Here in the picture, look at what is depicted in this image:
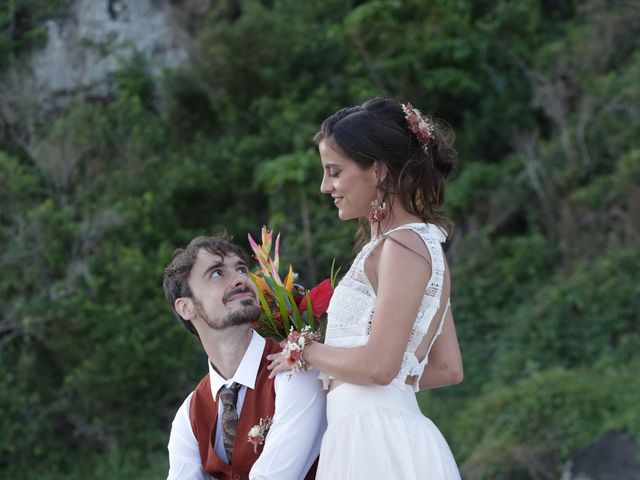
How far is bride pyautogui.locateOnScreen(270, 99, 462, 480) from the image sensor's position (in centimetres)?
296

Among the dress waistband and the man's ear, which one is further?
the man's ear

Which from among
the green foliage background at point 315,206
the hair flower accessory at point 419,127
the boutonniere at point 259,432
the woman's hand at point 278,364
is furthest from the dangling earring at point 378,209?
the green foliage background at point 315,206

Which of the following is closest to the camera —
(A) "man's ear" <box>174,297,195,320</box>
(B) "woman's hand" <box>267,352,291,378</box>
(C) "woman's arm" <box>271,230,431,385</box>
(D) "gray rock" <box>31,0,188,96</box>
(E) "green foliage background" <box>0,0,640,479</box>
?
(C) "woman's arm" <box>271,230,431,385</box>

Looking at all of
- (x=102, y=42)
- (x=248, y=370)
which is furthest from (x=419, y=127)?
(x=102, y=42)

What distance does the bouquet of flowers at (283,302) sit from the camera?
340 cm

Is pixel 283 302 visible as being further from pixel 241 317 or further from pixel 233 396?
pixel 233 396

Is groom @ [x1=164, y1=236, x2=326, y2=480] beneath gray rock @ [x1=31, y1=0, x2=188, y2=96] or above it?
beneath

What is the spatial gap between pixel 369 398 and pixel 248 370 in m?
0.49

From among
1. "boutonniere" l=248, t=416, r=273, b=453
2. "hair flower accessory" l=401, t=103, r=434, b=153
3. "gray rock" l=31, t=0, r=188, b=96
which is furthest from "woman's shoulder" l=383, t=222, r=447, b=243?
"gray rock" l=31, t=0, r=188, b=96

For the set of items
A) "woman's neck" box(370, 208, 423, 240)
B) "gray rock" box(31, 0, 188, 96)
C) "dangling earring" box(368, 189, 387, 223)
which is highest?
"gray rock" box(31, 0, 188, 96)

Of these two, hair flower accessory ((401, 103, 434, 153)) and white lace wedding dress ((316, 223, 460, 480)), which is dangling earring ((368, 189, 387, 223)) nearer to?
white lace wedding dress ((316, 223, 460, 480))

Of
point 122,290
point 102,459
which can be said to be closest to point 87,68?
point 122,290

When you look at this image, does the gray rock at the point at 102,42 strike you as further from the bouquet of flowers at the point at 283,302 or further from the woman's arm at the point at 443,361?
the woman's arm at the point at 443,361

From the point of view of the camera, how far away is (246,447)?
10.8ft
